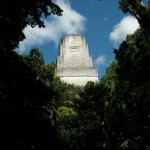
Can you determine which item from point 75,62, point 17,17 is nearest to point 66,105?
point 75,62

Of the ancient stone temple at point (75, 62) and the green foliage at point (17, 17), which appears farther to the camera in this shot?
the ancient stone temple at point (75, 62)

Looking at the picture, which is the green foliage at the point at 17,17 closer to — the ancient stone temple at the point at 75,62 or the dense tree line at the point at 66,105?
the dense tree line at the point at 66,105

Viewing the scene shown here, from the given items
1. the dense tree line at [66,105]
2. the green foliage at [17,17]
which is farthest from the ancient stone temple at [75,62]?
the green foliage at [17,17]

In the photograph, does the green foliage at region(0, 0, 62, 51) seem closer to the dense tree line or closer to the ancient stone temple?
the dense tree line

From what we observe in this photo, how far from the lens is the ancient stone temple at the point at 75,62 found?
6600 centimetres

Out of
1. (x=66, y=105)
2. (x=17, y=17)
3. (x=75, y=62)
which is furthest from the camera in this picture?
(x=75, y=62)

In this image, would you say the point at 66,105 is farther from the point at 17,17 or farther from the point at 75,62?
the point at 17,17

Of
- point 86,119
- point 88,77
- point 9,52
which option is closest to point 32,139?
point 9,52

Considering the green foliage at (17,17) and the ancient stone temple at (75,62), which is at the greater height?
the ancient stone temple at (75,62)

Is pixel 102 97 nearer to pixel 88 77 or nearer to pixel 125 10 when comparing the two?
pixel 125 10

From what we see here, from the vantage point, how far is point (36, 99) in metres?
11.3

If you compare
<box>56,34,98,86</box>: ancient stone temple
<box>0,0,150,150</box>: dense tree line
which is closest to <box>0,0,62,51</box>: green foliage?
<box>0,0,150,150</box>: dense tree line

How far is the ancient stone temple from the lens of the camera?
66000mm

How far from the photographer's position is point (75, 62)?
228 ft
